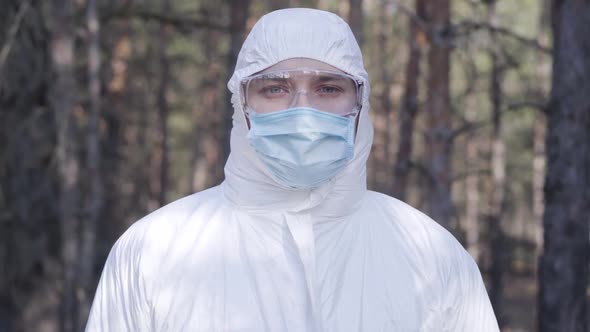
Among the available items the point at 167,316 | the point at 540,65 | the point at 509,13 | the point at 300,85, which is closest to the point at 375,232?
the point at 300,85

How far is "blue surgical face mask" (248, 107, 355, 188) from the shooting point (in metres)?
2.84

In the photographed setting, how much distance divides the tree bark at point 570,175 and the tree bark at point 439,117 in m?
2.82

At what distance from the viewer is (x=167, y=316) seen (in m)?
2.67

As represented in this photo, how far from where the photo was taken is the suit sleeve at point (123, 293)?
270cm

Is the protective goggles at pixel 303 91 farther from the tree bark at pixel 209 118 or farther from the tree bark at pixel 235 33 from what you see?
the tree bark at pixel 209 118

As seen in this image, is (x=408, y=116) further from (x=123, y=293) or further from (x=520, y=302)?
(x=520, y=302)

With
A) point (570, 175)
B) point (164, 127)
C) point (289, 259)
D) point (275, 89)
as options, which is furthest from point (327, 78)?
point (164, 127)

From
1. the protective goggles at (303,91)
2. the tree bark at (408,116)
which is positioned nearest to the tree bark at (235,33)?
the tree bark at (408,116)

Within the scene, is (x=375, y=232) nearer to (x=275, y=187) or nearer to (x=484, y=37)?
(x=275, y=187)

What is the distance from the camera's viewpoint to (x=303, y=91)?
2.85 m

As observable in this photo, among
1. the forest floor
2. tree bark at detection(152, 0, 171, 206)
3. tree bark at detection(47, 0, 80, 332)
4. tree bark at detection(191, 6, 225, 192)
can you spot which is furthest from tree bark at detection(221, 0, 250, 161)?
the forest floor

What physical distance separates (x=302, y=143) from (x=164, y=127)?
18.5 meters

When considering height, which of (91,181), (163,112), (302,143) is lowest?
(163,112)

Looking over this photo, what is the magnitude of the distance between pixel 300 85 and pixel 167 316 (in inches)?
32.3
